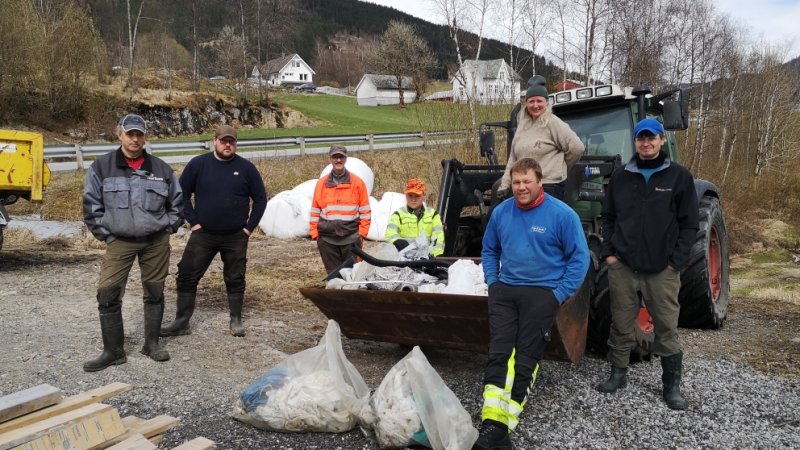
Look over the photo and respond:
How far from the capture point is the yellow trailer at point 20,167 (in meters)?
7.69

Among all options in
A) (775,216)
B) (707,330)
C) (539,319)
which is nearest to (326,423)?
(539,319)

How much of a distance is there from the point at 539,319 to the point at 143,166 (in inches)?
122

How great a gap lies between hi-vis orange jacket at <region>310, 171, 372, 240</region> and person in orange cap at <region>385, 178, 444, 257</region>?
0.38 metres

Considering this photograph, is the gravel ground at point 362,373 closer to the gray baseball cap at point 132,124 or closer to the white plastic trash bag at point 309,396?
the white plastic trash bag at point 309,396

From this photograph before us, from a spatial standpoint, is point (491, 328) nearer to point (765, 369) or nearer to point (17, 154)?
point (765, 369)

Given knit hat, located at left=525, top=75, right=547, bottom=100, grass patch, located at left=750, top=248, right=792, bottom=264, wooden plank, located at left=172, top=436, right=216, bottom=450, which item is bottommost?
grass patch, located at left=750, top=248, right=792, bottom=264

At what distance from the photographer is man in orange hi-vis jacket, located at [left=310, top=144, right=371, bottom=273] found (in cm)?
566

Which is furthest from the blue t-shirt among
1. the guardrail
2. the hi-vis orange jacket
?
the guardrail

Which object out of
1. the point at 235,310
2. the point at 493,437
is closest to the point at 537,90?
the point at 493,437

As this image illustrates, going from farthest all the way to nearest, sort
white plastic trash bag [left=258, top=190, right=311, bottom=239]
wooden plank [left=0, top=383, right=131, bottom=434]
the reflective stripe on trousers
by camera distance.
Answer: white plastic trash bag [left=258, top=190, right=311, bottom=239], the reflective stripe on trousers, wooden plank [left=0, top=383, right=131, bottom=434]

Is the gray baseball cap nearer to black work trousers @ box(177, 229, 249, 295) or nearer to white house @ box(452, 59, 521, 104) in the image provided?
black work trousers @ box(177, 229, 249, 295)

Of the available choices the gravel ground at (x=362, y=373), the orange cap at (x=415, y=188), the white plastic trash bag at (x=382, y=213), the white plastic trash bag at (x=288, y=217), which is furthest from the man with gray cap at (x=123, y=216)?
the white plastic trash bag at (x=288, y=217)

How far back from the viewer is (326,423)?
348cm

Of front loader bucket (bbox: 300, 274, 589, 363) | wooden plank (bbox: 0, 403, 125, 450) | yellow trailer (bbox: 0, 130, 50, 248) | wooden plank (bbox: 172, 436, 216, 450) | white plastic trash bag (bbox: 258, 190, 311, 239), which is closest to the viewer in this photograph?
wooden plank (bbox: 0, 403, 125, 450)
